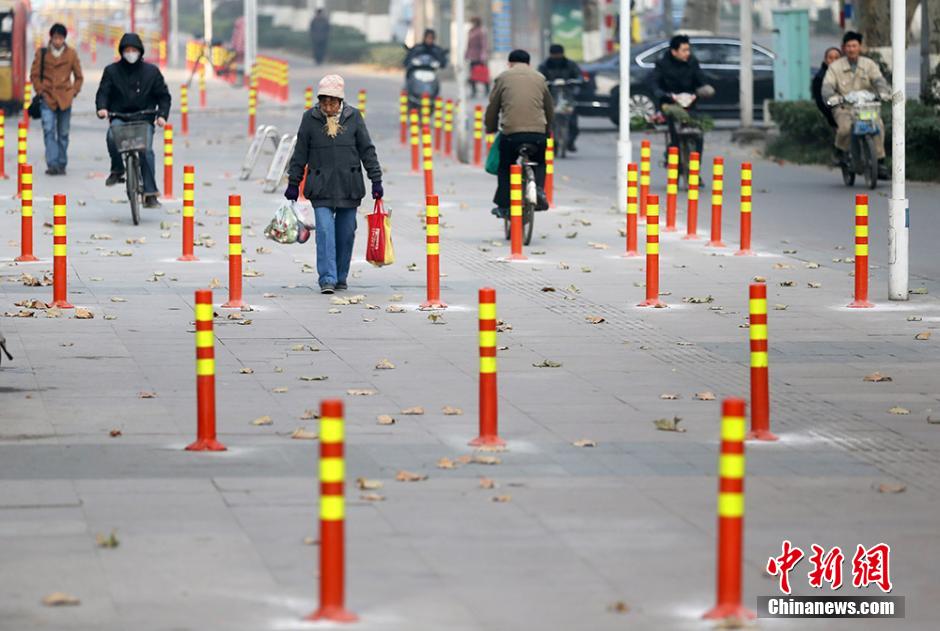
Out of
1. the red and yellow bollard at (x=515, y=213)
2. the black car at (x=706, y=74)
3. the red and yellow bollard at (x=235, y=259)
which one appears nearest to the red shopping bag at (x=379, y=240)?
the red and yellow bollard at (x=235, y=259)

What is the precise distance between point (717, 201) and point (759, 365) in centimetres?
979

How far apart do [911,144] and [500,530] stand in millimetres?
20687

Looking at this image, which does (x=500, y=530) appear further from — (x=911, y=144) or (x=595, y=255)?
(x=911, y=144)

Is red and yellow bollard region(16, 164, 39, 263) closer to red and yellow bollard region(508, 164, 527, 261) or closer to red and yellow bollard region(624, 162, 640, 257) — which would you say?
red and yellow bollard region(508, 164, 527, 261)

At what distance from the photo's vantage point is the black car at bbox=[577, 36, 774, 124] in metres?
39.3

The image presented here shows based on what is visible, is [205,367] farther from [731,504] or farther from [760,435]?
[731,504]

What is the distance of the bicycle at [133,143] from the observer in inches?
882

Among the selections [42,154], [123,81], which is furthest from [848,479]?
[42,154]

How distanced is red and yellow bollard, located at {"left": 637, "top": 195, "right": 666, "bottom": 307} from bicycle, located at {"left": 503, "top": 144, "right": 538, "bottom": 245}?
3875 millimetres

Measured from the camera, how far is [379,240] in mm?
16828

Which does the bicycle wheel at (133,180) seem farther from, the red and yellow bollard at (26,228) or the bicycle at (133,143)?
the red and yellow bollard at (26,228)

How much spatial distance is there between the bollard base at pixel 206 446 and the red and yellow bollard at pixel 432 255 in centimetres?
561

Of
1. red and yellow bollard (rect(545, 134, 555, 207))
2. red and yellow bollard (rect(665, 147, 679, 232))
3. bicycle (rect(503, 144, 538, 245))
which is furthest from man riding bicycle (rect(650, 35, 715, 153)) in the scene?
bicycle (rect(503, 144, 538, 245))

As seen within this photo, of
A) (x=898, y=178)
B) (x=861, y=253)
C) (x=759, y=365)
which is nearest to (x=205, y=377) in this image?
(x=759, y=365)
